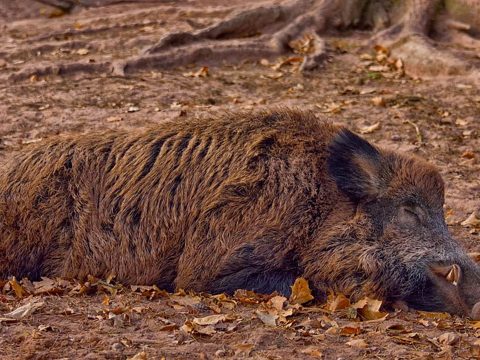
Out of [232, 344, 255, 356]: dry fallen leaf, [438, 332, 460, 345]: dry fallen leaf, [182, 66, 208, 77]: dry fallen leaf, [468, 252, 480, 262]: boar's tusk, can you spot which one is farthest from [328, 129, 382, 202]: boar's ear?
[182, 66, 208, 77]: dry fallen leaf

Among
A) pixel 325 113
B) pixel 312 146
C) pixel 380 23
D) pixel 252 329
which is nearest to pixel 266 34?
pixel 380 23

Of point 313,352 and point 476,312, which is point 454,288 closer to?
point 476,312

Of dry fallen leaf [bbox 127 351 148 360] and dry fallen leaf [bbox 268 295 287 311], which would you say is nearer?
dry fallen leaf [bbox 127 351 148 360]

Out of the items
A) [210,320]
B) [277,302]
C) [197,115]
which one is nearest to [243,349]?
[210,320]

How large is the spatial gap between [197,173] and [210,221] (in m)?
0.37

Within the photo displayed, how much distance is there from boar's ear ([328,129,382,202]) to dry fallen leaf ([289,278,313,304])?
704 mm

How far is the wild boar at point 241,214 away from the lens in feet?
19.6

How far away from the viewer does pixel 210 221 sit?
609 cm

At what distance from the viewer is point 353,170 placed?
6.15 metres

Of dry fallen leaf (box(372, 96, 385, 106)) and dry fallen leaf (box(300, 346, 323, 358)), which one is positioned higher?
dry fallen leaf (box(372, 96, 385, 106))

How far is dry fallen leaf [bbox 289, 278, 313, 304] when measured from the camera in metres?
5.82

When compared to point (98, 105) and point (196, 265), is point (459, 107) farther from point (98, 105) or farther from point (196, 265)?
point (196, 265)

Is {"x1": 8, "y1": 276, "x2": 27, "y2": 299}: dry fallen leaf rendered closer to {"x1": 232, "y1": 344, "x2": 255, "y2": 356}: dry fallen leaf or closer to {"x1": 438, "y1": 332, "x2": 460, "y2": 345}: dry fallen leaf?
{"x1": 232, "y1": 344, "x2": 255, "y2": 356}: dry fallen leaf

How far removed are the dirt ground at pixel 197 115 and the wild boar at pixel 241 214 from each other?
23cm
